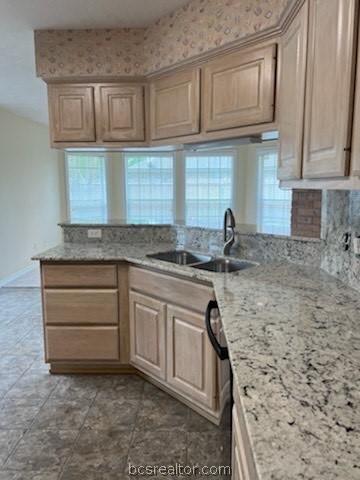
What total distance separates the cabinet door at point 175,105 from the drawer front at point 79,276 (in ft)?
3.61

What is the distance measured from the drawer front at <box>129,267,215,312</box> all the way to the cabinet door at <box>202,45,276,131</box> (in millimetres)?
1025

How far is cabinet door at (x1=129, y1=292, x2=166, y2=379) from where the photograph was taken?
96.3 inches

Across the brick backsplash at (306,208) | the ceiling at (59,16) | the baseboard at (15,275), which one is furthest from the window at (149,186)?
the ceiling at (59,16)

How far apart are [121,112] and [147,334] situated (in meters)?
1.71

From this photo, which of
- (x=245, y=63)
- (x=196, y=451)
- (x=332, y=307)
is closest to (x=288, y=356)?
(x=332, y=307)

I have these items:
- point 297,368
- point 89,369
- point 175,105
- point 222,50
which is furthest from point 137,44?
point 297,368

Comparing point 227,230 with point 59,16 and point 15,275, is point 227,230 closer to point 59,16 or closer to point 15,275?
point 59,16

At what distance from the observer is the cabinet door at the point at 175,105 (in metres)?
2.48

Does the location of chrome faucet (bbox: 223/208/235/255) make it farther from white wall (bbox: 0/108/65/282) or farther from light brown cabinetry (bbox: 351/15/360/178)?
white wall (bbox: 0/108/65/282)

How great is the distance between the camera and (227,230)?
2.65m

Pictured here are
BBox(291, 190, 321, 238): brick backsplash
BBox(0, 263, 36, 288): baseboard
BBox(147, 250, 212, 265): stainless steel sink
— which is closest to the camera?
BBox(147, 250, 212, 265): stainless steel sink

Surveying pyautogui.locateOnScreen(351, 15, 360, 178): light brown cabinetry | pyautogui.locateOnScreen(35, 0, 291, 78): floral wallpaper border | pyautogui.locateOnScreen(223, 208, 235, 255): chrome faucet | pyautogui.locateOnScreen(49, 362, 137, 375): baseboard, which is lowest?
pyautogui.locateOnScreen(49, 362, 137, 375): baseboard

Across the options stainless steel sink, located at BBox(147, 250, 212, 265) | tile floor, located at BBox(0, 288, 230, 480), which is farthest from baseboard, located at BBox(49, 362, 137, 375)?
stainless steel sink, located at BBox(147, 250, 212, 265)

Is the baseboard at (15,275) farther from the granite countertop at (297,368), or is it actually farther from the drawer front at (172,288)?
the granite countertop at (297,368)
